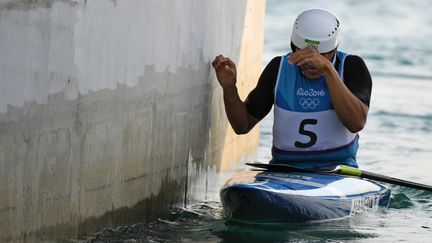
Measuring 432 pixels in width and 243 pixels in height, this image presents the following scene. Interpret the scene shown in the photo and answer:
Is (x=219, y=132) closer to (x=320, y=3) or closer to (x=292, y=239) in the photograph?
(x=292, y=239)

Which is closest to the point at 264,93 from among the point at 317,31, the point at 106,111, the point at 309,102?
the point at 309,102

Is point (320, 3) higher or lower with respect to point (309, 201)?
higher

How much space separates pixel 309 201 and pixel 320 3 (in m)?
24.4

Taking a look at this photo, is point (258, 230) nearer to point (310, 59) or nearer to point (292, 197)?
point (292, 197)

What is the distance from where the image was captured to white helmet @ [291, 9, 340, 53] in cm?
834

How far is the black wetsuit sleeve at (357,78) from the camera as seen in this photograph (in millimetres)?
8398

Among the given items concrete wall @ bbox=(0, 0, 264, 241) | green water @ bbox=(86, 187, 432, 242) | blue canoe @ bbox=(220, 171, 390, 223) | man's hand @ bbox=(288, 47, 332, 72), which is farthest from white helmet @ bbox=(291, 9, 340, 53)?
green water @ bbox=(86, 187, 432, 242)

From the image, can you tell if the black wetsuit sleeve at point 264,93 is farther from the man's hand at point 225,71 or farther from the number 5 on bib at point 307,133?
the number 5 on bib at point 307,133

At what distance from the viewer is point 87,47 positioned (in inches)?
269

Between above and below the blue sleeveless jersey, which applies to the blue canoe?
below

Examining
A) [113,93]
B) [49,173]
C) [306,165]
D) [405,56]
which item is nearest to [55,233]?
[49,173]

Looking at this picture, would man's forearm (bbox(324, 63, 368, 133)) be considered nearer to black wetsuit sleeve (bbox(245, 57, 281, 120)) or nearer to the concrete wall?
black wetsuit sleeve (bbox(245, 57, 281, 120))

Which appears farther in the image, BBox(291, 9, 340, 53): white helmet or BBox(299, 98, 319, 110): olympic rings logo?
BBox(299, 98, 319, 110): olympic rings logo

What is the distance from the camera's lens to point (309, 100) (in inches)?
335
